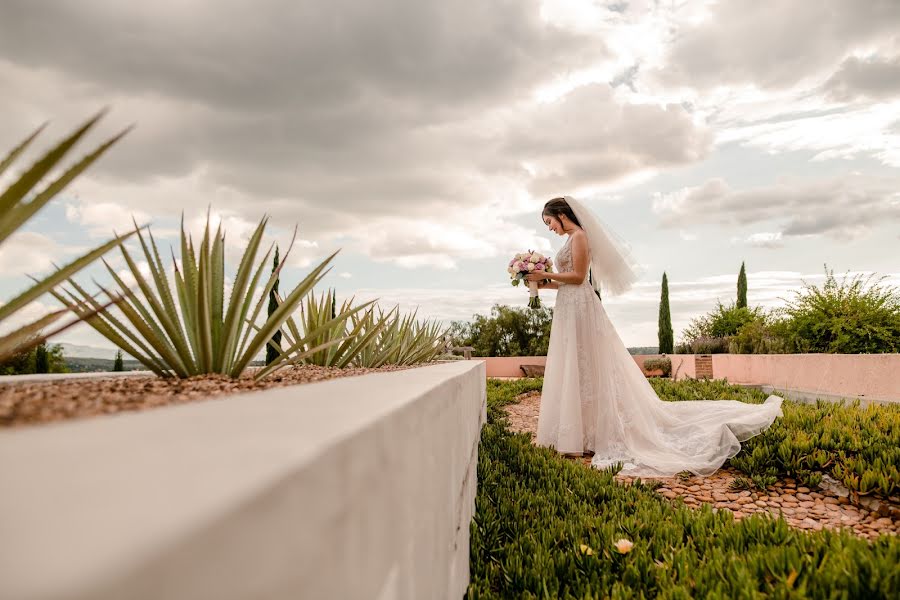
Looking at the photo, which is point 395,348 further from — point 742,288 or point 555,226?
point 742,288

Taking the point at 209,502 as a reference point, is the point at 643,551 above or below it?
below

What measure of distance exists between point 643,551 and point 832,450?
9.91 feet

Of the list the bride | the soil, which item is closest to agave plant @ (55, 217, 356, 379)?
the soil

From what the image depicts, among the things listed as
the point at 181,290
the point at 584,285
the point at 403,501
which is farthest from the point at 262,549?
the point at 584,285

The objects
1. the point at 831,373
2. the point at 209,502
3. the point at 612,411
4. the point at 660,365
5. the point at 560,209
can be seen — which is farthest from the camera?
the point at 660,365

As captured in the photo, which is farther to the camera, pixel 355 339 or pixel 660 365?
pixel 660 365

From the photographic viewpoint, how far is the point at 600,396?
19.8ft

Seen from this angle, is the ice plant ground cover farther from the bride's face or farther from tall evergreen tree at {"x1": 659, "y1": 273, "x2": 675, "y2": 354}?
tall evergreen tree at {"x1": 659, "y1": 273, "x2": 675, "y2": 354}

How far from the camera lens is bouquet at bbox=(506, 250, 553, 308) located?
6680 millimetres

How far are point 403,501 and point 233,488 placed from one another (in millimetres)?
704

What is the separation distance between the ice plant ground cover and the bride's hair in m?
3.23

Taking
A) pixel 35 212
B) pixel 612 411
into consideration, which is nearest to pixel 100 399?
pixel 35 212

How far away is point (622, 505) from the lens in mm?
3721

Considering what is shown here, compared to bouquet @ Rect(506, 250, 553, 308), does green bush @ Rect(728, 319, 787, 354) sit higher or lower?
lower
